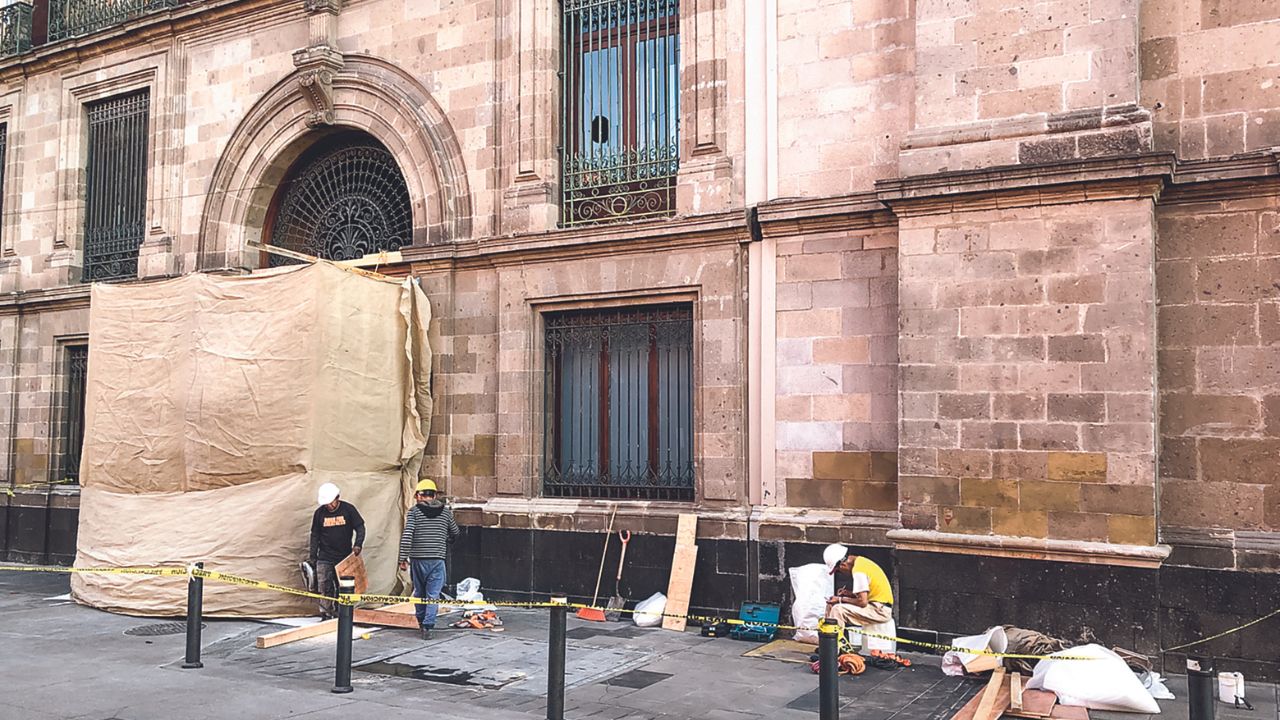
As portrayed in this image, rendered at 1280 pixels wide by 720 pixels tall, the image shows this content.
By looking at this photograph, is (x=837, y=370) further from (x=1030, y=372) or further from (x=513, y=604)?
(x=513, y=604)

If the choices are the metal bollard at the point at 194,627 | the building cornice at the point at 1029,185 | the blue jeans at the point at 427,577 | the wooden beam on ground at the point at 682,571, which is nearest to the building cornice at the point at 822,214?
the building cornice at the point at 1029,185

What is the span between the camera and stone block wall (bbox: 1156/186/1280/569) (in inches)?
340

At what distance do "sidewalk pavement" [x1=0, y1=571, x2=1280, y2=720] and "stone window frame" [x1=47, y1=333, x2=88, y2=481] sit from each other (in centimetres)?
592

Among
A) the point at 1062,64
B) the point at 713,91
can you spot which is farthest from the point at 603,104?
the point at 1062,64

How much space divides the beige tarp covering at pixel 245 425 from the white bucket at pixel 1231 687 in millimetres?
7999

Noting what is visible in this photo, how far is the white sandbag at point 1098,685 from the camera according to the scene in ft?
24.2

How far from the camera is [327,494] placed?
35.0 feet

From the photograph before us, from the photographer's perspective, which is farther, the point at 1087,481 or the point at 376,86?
the point at 376,86

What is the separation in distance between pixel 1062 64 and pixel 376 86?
26.5 feet

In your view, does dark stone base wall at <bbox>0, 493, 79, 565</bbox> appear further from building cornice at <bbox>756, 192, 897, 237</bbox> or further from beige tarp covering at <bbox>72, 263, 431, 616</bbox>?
building cornice at <bbox>756, 192, 897, 237</bbox>

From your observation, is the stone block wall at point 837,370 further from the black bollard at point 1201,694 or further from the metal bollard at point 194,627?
the metal bollard at point 194,627

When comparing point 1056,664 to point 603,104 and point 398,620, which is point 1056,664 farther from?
point 603,104

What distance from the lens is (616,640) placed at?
9.90 metres

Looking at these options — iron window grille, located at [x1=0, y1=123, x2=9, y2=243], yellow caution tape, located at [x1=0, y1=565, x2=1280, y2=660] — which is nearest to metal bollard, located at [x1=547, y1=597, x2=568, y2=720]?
yellow caution tape, located at [x1=0, y1=565, x2=1280, y2=660]
